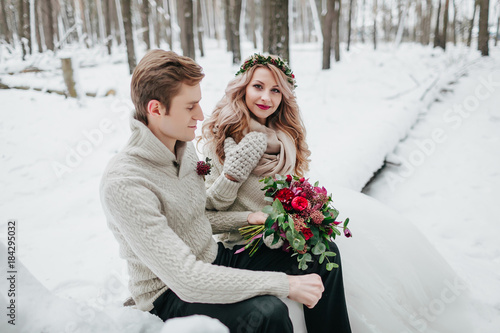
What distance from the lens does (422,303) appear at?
7.58ft

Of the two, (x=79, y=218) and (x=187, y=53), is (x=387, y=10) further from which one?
(x=79, y=218)

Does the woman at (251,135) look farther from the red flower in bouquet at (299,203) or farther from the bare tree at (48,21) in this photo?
the bare tree at (48,21)

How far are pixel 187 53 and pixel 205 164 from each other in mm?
7324

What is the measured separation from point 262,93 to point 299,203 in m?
0.94

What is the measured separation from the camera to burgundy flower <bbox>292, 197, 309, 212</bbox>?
1644mm

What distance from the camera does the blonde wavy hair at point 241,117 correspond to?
7.45ft

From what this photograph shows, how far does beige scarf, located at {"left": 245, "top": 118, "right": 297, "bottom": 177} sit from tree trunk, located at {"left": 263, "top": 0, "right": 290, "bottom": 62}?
3.50 meters

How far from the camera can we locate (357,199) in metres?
2.78

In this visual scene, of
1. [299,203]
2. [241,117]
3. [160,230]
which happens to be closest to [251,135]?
[241,117]

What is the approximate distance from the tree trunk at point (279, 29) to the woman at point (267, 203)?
3.38 meters

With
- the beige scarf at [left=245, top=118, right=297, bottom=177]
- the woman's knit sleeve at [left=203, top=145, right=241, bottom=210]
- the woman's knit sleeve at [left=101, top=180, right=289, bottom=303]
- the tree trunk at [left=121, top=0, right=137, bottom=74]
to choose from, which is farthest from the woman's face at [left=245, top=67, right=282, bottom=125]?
the tree trunk at [left=121, top=0, right=137, bottom=74]

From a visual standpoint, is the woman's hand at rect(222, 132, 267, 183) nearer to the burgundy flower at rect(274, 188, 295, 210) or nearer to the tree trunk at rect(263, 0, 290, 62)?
the burgundy flower at rect(274, 188, 295, 210)

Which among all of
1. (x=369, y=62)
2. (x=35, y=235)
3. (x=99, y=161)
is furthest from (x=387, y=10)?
(x=35, y=235)

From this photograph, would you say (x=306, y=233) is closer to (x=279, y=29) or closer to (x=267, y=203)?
(x=267, y=203)
